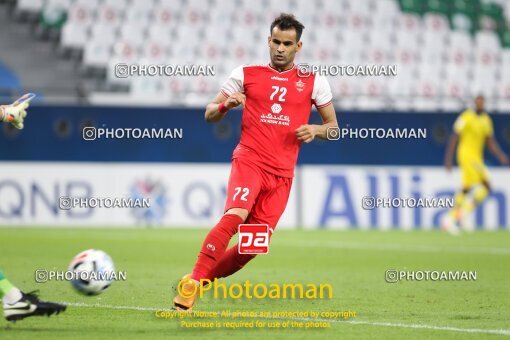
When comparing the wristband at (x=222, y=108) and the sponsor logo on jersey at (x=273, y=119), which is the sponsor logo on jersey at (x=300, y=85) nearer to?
the sponsor logo on jersey at (x=273, y=119)

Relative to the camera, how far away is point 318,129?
776cm

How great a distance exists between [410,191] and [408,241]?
2684 mm

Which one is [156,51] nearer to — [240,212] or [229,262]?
[229,262]

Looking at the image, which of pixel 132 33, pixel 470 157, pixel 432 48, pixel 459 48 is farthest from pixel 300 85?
pixel 459 48

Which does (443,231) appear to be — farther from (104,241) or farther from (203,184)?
(104,241)

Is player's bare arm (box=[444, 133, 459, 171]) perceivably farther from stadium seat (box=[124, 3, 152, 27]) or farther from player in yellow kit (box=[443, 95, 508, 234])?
stadium seat (box=[124, 3, 152, 27])

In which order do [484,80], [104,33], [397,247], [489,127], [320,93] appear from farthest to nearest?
[484,80] → [104,33] → [489,127] → [397,247] → [320,93]

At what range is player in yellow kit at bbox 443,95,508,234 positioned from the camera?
62.2 feet

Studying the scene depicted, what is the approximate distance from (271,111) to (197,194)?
11.0 metres

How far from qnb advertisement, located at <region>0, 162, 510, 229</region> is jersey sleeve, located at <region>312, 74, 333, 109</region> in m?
9.85

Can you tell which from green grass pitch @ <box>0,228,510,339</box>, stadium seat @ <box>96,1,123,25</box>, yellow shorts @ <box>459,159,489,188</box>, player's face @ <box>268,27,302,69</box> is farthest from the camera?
stadium seat @ <box>96,1,123,25</box>

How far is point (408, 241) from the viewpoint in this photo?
16.6 metres

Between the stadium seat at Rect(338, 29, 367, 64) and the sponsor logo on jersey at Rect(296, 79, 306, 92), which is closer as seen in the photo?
the sponsor logo on jersey at Rect(296, 79, 306, 92)

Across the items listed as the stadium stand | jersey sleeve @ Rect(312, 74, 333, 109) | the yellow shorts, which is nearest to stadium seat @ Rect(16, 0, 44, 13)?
the stadium stand
